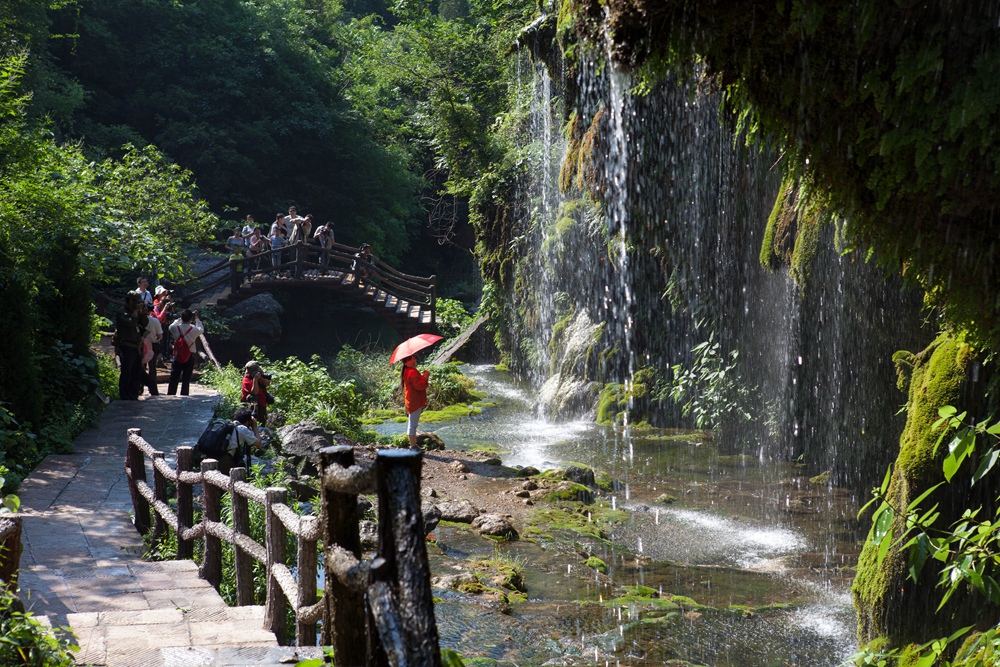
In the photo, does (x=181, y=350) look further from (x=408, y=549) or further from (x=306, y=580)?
(x=408, y=549)

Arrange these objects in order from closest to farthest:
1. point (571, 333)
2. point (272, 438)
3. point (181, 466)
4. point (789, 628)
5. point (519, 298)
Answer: point (789, 628)
point (181, 466)
point (272, 438)
point (571, 333)
point (519, 298)

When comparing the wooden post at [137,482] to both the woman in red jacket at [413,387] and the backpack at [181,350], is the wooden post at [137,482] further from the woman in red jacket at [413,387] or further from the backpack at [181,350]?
the backpack at [181,350]

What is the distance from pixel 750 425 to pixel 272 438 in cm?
675

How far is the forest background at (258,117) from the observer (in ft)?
65.2

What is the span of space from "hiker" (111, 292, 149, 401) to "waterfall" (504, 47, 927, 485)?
282 inches

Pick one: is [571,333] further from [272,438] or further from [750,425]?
[272,438]

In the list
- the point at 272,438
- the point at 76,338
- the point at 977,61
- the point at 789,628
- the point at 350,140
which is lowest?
the point at 789,628

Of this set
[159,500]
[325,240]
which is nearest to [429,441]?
[159,500]

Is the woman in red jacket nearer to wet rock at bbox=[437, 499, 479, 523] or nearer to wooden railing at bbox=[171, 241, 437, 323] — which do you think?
wet rock at bbox=[437, 499, 479, 523]

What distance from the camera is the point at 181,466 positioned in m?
7.44

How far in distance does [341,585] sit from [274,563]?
8.85 feet

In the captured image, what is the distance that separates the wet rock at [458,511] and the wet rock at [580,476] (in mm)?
1724

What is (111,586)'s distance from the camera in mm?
6418

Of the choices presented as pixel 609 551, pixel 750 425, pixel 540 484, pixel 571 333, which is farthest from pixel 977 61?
pixel 571 333
